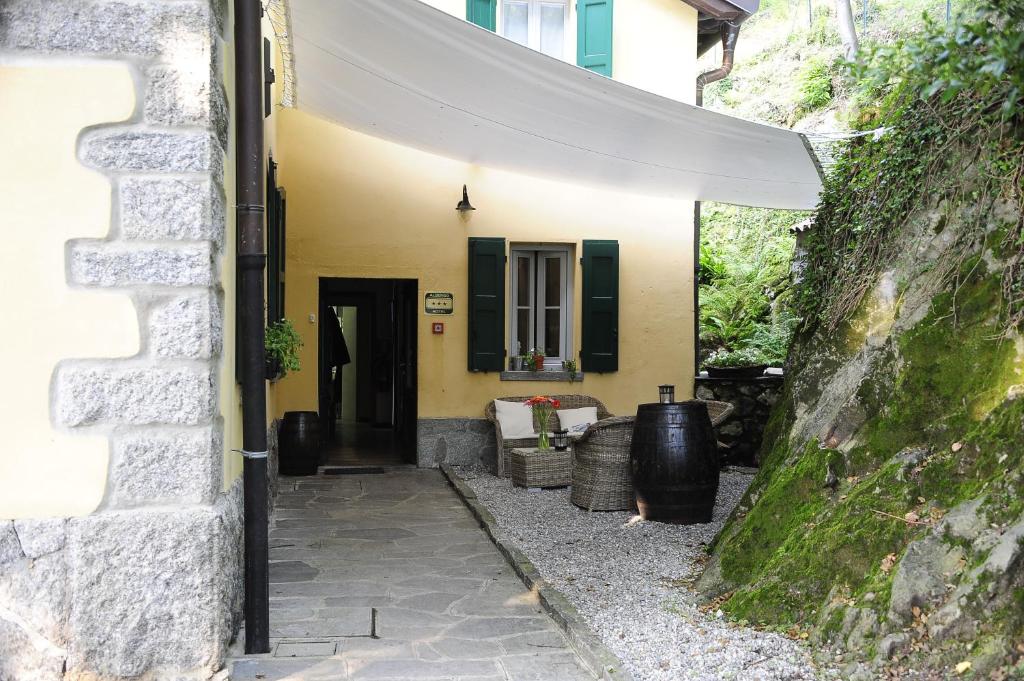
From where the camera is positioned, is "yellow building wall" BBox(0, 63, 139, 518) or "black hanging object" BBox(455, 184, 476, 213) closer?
"yellow building wall" BBox(0, 63, 139, 518)

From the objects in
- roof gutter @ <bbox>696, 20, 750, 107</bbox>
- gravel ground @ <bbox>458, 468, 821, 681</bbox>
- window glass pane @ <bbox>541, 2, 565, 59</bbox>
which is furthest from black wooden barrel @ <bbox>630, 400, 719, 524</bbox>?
window glass pane @ <bbox>541, 2, 565, 59</bbox>

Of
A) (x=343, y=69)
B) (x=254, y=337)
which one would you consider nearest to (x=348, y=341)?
(x=343, y=69)

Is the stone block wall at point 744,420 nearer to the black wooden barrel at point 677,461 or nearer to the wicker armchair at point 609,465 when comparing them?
the wicker armchair at point 609,465

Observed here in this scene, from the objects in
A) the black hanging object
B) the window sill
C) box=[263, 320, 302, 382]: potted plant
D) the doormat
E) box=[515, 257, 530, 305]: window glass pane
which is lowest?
the doormat

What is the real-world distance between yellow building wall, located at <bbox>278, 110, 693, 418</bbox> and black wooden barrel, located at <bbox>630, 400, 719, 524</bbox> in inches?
121

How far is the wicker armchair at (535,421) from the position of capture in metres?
8.21

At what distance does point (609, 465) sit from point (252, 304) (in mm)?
3470

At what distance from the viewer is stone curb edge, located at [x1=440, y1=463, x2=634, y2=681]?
10.7 ft

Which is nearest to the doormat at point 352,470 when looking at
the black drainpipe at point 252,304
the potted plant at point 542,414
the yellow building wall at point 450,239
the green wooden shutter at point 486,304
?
the yellow building wall at point 450,239

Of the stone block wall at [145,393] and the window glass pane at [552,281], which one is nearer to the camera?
the stone block wall at [145,393]

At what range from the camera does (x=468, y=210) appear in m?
8.72

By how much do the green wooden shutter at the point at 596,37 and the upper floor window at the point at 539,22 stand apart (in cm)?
31

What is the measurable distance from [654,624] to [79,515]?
87.2 inches

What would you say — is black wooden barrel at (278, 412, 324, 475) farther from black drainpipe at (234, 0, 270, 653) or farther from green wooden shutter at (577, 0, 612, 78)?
black drainpipe at (234, 0, 270, 653)
